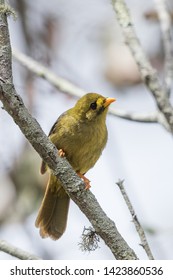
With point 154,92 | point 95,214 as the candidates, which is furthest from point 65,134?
point 95,214

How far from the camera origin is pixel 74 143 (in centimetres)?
455

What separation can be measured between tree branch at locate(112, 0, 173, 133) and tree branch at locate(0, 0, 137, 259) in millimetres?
873

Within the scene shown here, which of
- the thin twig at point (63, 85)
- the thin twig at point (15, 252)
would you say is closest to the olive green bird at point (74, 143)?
the thin twig at point (63, 85)

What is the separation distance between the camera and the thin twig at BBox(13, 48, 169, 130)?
449 cm

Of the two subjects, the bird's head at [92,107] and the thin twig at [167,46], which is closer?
the thin twig at [167,46]

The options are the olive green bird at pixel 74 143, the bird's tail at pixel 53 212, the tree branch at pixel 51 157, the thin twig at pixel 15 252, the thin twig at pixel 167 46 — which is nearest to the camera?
the tree branch at pixel 51 157

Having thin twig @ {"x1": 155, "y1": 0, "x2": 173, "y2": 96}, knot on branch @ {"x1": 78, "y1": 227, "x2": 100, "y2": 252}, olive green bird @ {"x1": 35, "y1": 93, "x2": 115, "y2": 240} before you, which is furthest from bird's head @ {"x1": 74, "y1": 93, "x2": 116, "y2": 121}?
knot on branch @ {"x1": 78, "y1": 227, "x2": 100, "y2": 252}

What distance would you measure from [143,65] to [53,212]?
4.61 ft

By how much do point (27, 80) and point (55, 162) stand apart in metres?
2.27

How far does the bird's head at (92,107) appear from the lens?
475 centimetres

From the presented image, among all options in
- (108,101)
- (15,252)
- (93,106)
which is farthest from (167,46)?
(15,252)

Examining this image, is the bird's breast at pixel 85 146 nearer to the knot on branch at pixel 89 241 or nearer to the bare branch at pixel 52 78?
the bare branch at pixel 52 78

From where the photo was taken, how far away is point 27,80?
5.43 metres
